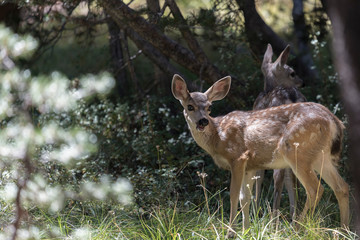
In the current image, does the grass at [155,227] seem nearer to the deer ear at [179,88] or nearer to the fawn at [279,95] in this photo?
the fawn at [279,95]

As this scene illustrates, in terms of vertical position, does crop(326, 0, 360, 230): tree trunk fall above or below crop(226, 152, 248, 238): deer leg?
above

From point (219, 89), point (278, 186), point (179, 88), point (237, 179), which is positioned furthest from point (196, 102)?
point (278, 186)

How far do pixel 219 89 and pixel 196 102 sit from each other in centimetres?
55

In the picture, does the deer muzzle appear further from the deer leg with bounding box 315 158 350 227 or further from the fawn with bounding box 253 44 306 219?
the deer leg with bounding box 315 158 350 227

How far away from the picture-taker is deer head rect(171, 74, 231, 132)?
20.5 feet

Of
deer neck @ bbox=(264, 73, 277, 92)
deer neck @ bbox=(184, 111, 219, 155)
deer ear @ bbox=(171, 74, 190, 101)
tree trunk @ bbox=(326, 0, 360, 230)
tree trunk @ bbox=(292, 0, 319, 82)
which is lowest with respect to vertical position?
tree trunk @ bbox=(292, 0, 319, 82)

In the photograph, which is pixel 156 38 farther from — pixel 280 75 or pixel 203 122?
pixel 203 122

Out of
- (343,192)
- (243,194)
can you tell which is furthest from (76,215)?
(343,192)

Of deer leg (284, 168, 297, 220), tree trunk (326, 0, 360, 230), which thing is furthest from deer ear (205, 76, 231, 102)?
tree trunk (326, 0, 360, 230)

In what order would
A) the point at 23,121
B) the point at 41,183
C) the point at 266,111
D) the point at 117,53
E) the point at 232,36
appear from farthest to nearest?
the point at 117,53 < the point at 232,36 < the point at 266,111 < the point at 41,183 < the point at 23,121

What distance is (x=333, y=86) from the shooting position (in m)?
9.34

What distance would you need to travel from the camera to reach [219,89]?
270 inches

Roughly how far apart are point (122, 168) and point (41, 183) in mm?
4335

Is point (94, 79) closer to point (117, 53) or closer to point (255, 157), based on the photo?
point (255, 157)
